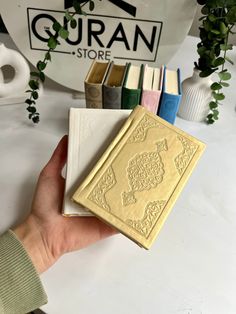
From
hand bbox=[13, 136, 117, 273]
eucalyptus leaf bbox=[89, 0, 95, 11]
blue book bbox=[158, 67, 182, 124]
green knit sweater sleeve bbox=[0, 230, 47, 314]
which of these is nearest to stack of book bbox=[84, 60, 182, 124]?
blue book bbox=[158, 67, 182, 124]

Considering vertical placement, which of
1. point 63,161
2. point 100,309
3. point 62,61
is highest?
point 62,61

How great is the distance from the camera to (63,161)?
1.77 feet

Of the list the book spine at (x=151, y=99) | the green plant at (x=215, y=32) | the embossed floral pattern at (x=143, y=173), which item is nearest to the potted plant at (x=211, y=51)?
the green plant at (x=215, y=32)

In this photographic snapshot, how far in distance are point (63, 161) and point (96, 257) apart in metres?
0.17

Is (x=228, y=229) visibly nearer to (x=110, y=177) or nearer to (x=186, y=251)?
Answer: (x=186, y=251)

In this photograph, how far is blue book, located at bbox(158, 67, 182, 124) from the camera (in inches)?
23.0

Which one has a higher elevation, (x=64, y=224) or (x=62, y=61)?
(x=62, y=61)

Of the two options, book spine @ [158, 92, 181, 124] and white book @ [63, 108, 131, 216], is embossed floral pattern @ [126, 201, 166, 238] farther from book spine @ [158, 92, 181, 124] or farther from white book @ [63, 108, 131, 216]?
book spine @ [158, 92, 181, 124]

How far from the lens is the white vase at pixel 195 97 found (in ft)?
2.16

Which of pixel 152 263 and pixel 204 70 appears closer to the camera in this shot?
pixel 152 263

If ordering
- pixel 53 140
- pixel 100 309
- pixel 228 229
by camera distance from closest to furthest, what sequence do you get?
pixel 100 309 < pixel 228 229 < pixel 53 140

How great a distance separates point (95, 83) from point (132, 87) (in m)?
0.07

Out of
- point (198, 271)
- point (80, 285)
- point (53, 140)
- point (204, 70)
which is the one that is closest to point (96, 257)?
point (80, 285)

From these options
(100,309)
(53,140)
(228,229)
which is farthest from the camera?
(53,140)
